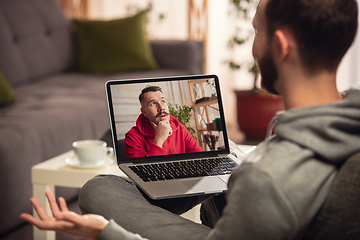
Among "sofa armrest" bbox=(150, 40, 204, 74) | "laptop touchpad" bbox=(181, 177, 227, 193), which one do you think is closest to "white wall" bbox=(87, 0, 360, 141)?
"sofa armrest" bbox=(150, 40, 204, 74)

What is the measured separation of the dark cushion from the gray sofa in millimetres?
1269

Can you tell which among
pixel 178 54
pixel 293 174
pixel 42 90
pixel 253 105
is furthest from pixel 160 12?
pixel 293 174

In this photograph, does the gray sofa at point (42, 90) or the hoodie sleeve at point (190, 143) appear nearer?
the hoodie sleeve at point (190, 143)

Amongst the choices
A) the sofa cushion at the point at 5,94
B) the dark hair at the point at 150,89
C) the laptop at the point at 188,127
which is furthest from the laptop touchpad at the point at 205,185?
the sofa cushion at the point at 5,94

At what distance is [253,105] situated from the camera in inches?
115

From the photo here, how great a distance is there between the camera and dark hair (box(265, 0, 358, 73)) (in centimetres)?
52

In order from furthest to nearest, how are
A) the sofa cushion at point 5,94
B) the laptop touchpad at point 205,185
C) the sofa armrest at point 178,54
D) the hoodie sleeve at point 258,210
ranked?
the sofa armrest at point 178,54 < the sofa cushion at point 5,94 < the laptop touchpad at point 205,185 < the hoodie sleeve at point 258,210

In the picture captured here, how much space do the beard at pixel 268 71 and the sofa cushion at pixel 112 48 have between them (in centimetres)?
231

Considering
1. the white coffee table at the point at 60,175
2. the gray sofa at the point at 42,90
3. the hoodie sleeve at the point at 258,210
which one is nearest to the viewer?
the hoodie sleeve at the point at 258,210

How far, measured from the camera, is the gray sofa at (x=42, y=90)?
5.07ft

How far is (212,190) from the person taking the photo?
2.89 ft

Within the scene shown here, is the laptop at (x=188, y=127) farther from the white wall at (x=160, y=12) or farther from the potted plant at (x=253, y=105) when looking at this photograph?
the white wall at (x=160, y=12)

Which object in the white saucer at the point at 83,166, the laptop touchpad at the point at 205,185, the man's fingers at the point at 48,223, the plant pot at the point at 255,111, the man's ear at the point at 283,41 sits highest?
the man's ear at the point at 283,41

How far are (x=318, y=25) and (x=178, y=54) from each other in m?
2.50
